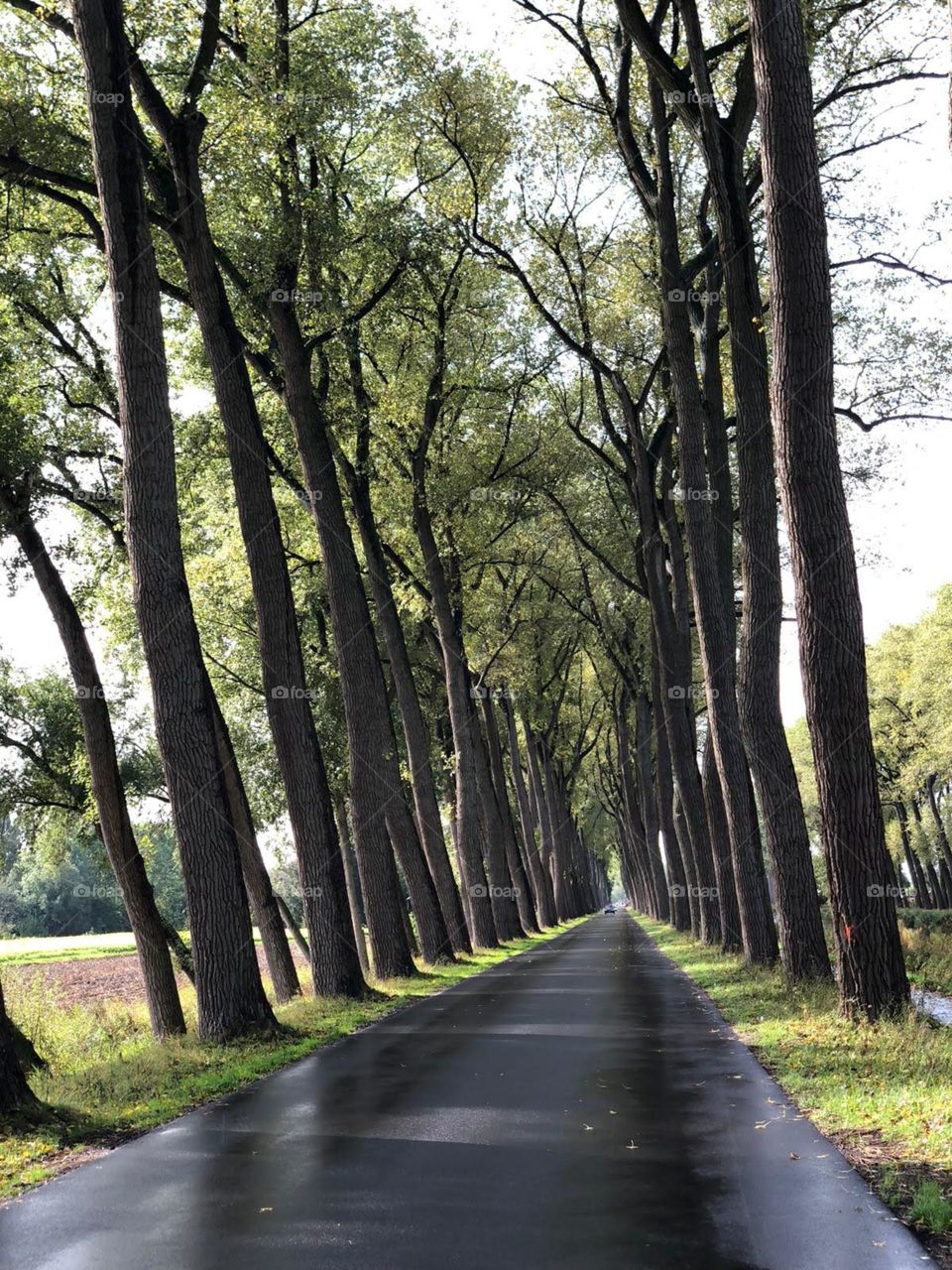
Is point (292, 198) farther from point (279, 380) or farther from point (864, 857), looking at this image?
point (864, 857)

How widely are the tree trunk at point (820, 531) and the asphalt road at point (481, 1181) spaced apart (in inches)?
63.6

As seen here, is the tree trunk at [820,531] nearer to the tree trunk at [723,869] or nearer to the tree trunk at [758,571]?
the tree trunk at [758,571]

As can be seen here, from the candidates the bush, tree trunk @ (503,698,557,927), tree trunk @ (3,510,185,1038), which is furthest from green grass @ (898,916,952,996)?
tree trunk @ (503,698,557,927)

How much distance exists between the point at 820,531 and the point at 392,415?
1519cm

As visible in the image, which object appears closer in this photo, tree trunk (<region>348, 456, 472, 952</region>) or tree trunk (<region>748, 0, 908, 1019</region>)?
tree trunk (<region>748, 0, 908, 1019</region>)

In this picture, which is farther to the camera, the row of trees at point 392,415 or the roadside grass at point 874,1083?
the row of trees at point 392,415

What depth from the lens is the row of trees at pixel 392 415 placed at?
40.0 ft

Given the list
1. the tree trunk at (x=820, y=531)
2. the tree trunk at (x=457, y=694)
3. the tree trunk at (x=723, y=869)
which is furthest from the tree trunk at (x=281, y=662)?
the tree trunk at (x=457, y=694)

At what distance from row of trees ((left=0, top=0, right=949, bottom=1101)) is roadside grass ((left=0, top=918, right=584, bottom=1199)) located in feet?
1.79

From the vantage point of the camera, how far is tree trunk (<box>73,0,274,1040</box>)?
1227cm

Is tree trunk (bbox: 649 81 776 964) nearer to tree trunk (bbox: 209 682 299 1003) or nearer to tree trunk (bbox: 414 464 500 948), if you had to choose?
tree trunk (bbox: 209 682 299 1003)

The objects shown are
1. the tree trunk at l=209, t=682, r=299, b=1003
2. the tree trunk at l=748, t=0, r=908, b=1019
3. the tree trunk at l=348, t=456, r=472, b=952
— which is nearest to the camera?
the tree trunk at l=748, t=0, r=908, b=1019

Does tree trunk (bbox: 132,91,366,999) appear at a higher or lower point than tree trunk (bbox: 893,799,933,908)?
higher

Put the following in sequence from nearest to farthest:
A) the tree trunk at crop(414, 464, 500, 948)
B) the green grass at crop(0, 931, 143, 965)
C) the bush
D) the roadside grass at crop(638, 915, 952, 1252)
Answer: the roadside grass at crop(638, 915, 952, 1252)
the tree trunk at crop(414, 464, 500, 948)
the bush
the green grass at crop(0, 931, 143, 965)
